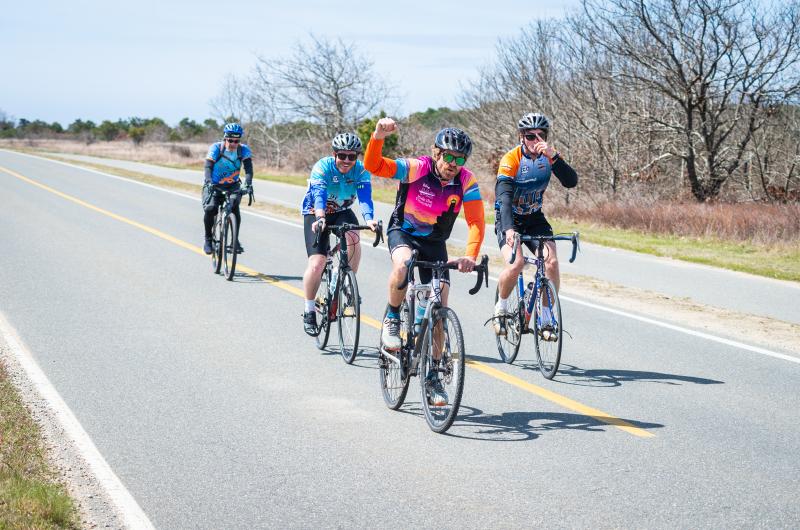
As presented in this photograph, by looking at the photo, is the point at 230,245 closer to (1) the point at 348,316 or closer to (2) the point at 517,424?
(1) the point at 348,316

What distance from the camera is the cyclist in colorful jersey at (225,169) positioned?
12958 millimetres

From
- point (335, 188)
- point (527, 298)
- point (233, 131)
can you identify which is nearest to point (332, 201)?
point (335, 188)

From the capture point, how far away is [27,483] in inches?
190

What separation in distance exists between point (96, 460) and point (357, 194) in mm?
3837

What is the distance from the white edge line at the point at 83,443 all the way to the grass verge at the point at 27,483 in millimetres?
226

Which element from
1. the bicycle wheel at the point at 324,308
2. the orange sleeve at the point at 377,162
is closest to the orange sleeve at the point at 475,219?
the orange sleeve at the point at 377,162

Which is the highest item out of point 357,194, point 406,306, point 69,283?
point 357,194

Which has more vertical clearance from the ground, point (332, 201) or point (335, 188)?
point (335, 188)

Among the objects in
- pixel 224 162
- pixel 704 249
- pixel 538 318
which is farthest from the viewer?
pixel 704 249

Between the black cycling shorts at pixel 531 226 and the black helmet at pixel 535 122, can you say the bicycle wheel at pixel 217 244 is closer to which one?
the black cycling shorts at pixel 531 226

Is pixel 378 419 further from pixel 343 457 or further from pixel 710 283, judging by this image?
pixel 710 283

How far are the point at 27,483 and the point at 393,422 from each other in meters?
2.46

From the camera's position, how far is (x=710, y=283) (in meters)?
13.3

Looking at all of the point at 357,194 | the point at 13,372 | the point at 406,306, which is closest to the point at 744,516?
the point at 406,306
